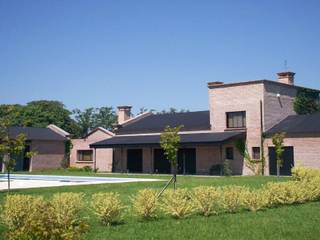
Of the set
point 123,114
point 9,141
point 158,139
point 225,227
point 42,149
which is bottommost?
point 225,227

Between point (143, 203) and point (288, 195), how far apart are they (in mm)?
5301

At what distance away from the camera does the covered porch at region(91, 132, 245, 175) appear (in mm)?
33906

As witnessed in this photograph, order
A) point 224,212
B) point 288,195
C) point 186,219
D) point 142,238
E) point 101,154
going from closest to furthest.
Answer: point 142,238, point 186,219, point 224,212, point 288,195, point 101,154

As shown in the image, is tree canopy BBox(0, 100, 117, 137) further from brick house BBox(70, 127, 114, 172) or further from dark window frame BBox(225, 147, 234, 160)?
dark window frame BBox(225, 147, 234, 160)

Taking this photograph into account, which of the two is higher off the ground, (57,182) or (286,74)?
(286,74)

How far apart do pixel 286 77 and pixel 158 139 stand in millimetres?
12605

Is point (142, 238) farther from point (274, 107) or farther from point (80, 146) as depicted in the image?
point (80, 146)

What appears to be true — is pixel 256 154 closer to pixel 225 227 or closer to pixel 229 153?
pixel 229 153

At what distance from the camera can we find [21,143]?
1845cm

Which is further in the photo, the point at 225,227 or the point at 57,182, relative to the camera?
the point at 57,182

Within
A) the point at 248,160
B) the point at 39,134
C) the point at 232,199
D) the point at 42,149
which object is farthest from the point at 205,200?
the point at 39,134

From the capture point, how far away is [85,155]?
46.8 metres

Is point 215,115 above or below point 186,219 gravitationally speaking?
above

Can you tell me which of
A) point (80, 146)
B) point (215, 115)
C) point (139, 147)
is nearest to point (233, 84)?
point (215, 115)
